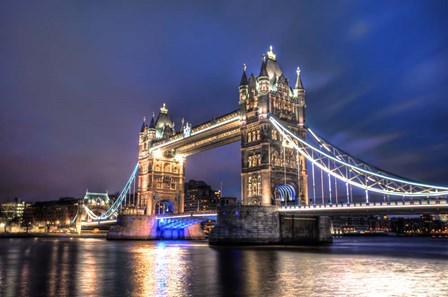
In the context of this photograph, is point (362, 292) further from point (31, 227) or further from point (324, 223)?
point (31, 227)

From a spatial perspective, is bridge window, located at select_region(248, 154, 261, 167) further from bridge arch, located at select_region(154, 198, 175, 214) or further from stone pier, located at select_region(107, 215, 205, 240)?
bridge arch, located at select_region(154, 198, 175, 214)

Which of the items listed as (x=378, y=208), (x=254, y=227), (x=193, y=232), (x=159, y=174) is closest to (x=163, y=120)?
(x=159, y=174)

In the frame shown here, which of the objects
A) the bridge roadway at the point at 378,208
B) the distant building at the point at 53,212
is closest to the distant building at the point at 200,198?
the distant building at the point at 53,212

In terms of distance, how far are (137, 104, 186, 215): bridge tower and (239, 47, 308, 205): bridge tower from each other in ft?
95.5

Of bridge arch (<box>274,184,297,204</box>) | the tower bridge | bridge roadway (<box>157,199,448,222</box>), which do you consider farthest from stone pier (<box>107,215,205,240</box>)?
bridge roadway (<box>157,199,448,222</box>)

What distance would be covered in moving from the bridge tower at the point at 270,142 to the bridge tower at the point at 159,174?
29120 mm

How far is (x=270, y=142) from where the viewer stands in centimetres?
5600

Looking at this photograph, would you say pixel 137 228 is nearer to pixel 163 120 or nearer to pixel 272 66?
pixel 163 120

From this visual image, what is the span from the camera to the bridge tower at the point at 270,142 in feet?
182

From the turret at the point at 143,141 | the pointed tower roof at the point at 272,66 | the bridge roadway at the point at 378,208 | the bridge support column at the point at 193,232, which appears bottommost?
the bridge support column at the point at 193,232

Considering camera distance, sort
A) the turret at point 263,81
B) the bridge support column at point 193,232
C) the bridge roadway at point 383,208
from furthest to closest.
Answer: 1. the bridge support column at point 193,232
2. the turret at point 263,81
3. the bridge roadway at point 383,208

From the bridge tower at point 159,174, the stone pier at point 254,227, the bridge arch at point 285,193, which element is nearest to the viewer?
the stone pier at point 254,227

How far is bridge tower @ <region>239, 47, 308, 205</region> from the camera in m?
55.6

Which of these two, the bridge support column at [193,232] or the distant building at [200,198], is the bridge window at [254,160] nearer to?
the bridge support column at [193,232]
